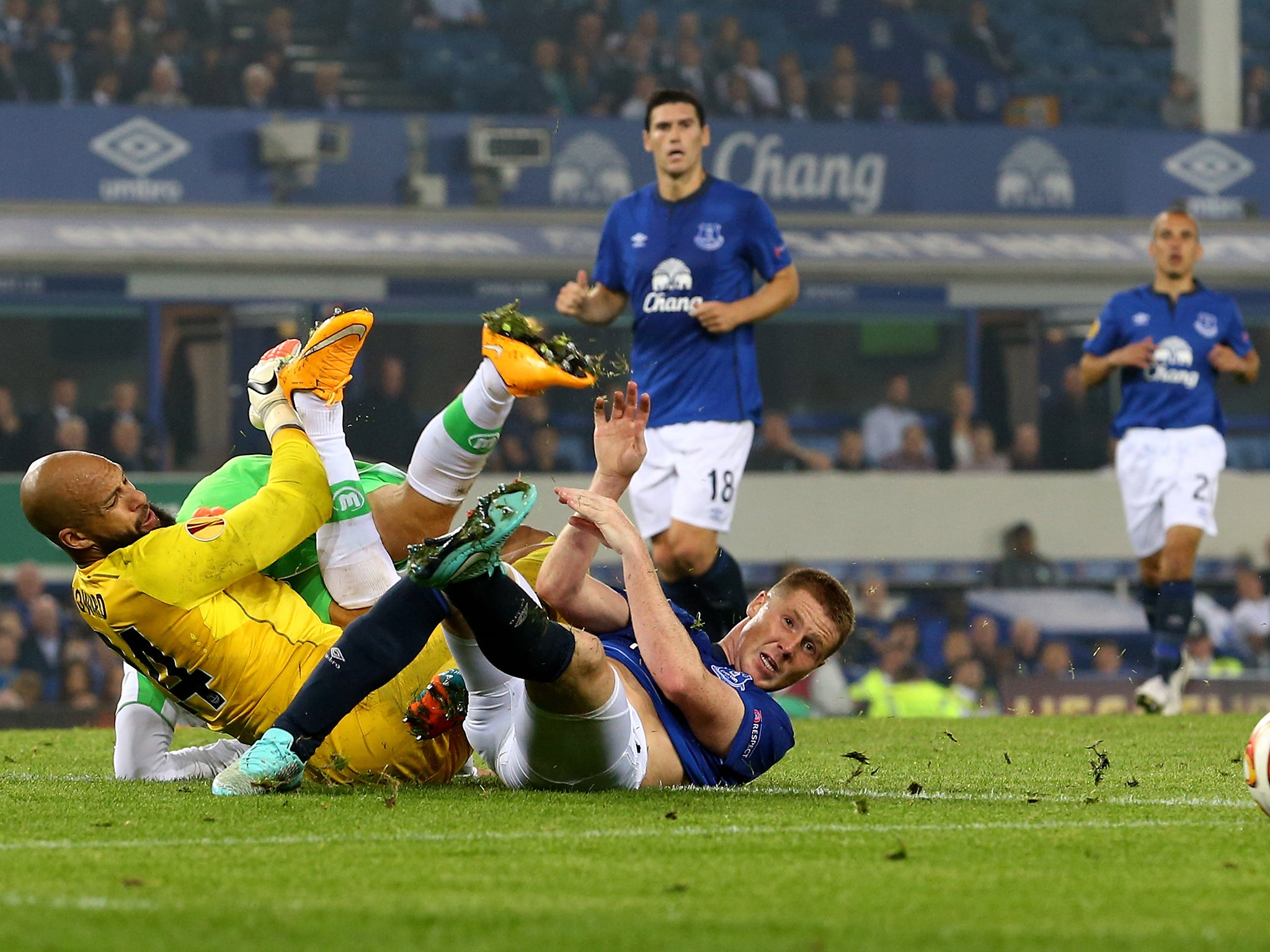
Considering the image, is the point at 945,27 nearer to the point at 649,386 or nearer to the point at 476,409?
the point at 649,386

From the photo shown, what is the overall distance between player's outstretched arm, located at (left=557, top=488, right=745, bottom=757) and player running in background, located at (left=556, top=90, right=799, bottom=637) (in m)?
3.15

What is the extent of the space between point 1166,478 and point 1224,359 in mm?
644

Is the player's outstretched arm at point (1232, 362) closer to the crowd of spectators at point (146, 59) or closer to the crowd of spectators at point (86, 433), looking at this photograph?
the crowd of spectators at point (86, 433)

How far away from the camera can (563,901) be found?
305 cm

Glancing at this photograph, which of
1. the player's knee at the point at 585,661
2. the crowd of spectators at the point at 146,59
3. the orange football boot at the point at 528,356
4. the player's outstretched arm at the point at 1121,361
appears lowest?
the player's knee at the point at 585,661

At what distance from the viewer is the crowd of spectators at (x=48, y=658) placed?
44.0 feet

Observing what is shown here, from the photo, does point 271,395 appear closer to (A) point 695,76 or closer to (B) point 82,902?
(B) point 82,902

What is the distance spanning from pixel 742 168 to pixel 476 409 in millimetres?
12771

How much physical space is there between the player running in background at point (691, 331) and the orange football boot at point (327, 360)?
225cm

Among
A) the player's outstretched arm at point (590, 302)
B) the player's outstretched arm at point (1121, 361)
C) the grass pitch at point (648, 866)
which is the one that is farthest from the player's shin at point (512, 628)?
the player's outstretched arm at point (1121, 361)

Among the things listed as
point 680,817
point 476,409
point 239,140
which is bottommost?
point 680,817

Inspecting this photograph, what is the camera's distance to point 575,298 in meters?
7.60

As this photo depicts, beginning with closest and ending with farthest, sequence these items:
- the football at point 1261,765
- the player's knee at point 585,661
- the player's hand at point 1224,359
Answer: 1. the football at point 1261,765
2. the player's knee at point 585,661
3. the player's hand at point 1224,359

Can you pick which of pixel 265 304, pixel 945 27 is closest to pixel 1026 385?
pixel 945 27
